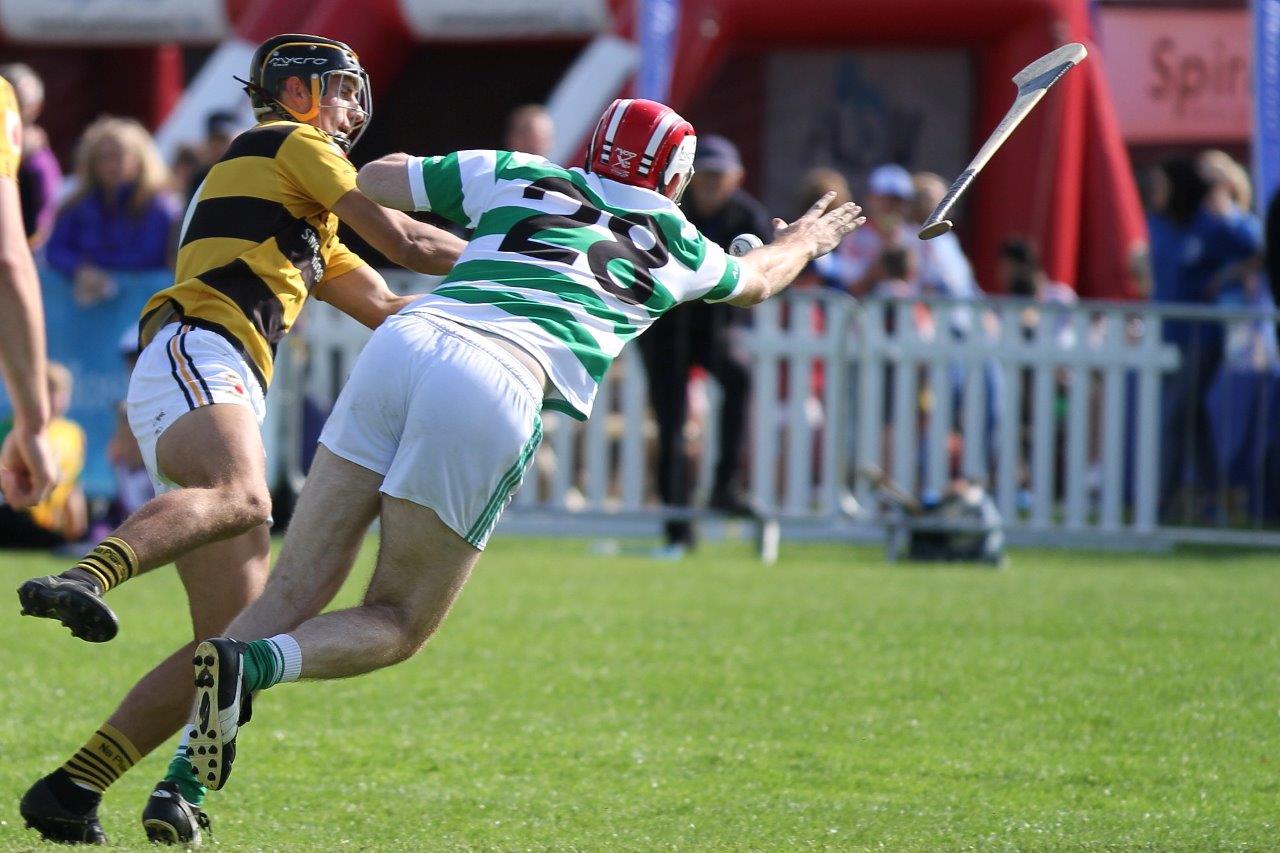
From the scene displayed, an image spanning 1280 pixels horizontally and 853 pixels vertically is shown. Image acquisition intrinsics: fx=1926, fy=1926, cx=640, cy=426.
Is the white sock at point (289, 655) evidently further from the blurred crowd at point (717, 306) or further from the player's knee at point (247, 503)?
the blurred crowd at point (717, 306)

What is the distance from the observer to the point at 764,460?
11477mm

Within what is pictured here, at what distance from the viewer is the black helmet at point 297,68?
5.28 m

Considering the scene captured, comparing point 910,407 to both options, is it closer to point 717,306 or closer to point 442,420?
point 717,306

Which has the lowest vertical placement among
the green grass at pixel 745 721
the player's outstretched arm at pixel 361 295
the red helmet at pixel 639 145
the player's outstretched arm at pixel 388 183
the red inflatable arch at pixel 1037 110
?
the green grass at pixel 745 721

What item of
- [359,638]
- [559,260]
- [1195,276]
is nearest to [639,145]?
[559,260]

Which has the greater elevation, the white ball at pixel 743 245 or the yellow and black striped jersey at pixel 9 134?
the yellow and black striped jersey at pixel 9 134

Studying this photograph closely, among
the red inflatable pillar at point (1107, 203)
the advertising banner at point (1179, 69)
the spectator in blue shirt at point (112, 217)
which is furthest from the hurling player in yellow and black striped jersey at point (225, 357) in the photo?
the advertising banner at point (1179, 69)

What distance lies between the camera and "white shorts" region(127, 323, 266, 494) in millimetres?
4902

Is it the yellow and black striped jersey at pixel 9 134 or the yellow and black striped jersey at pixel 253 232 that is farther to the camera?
the yellow and black striped jersey at pixel 253 232

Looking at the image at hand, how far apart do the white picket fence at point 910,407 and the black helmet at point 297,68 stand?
6.07 metres

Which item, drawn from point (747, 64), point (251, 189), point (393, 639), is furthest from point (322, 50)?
point (747, 64)

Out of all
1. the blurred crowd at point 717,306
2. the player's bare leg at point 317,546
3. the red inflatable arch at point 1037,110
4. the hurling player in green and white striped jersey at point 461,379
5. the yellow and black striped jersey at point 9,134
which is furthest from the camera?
the red inflatable arch at point 1037,110

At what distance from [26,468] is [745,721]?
306 centimetres

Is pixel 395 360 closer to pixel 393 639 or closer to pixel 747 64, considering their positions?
pixel 393 639
